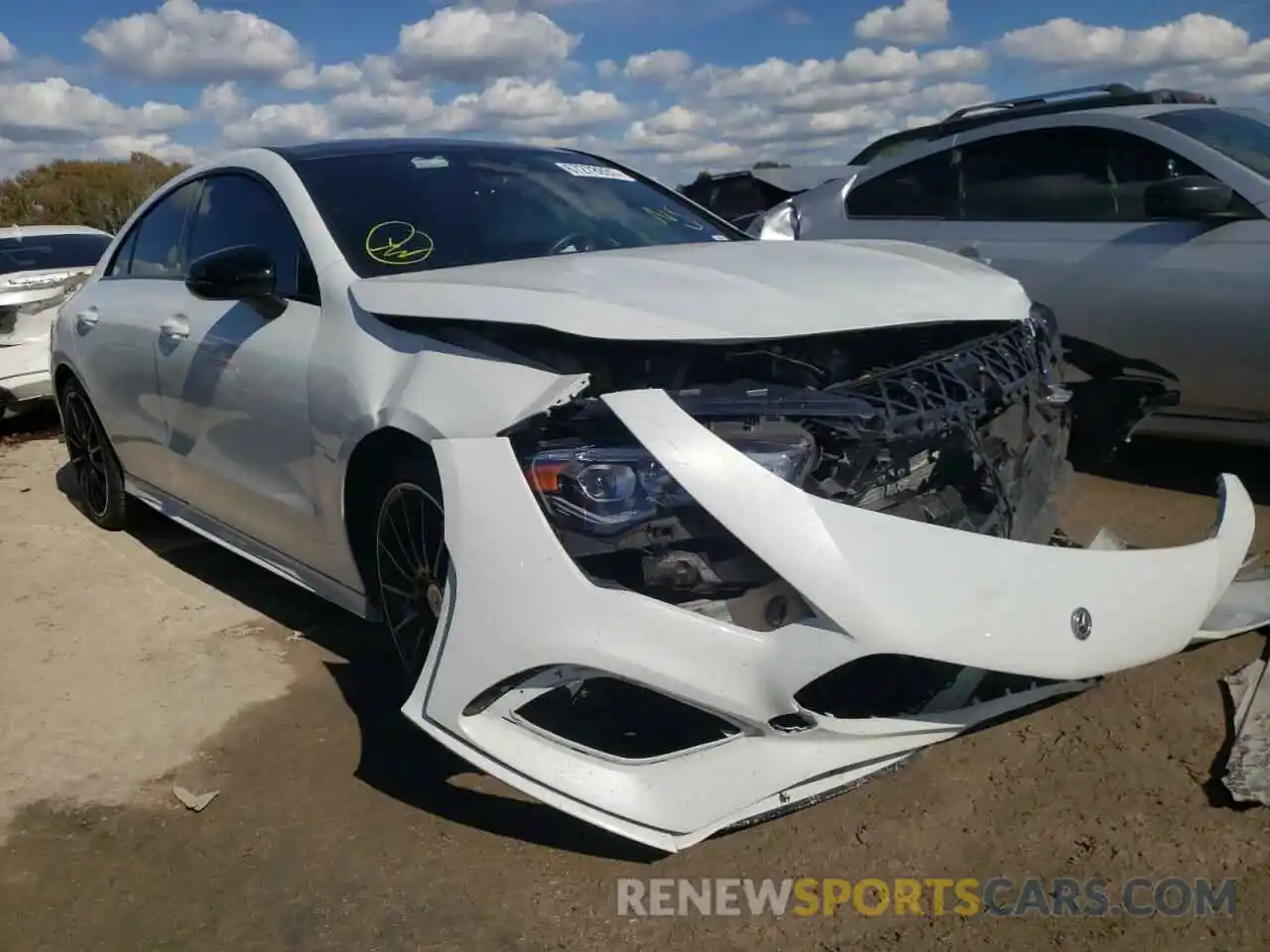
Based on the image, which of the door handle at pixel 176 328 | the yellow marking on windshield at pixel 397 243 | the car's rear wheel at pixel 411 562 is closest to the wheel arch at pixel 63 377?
the door handle at pixel 176 328

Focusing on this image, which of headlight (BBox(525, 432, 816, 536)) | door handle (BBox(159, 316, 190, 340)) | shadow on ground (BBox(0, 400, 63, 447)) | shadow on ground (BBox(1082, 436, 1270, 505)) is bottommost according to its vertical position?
shadow on ground (BBox(0, 400, 63, 447))

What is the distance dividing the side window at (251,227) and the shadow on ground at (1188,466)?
317cm

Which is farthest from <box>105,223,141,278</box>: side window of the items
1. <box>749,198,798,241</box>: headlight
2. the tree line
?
the tree line

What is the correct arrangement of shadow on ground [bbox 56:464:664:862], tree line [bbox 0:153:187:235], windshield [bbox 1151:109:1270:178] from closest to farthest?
shadow on ground [bbox 56:464:664:862], windshield [bbox 1151:109:1270:178], tree line [bbox 0:153:187:235]

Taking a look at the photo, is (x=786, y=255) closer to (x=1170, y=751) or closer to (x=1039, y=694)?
(x=1039, y=694)

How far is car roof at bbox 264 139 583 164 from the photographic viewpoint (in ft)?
12.8

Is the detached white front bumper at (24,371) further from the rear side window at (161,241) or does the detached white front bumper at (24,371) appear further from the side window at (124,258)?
the rear side window at (161,241)

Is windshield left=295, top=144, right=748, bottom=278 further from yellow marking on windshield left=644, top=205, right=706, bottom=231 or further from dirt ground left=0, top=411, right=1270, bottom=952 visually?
dirt ground left=0, top=411, right=1270, bottom=952

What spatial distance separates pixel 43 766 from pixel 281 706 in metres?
0.66

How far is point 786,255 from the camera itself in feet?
10.5

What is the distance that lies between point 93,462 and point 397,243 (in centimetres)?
280

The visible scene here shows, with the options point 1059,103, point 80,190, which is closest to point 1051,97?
point 1059,103

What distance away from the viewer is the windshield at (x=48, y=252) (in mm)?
8211

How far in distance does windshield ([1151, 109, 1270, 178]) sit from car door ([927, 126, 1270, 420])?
0.49 feet
